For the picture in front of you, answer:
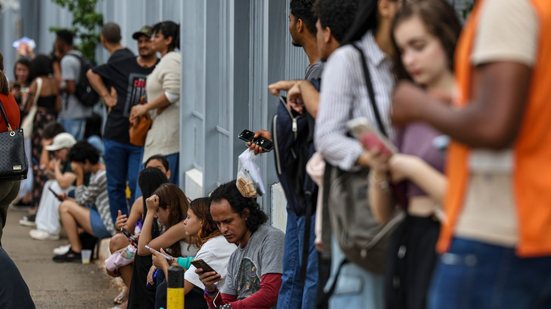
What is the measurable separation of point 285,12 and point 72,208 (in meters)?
4.95

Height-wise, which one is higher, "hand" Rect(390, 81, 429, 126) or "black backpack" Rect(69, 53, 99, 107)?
"hand" Rect(390, 81, 429, 126)

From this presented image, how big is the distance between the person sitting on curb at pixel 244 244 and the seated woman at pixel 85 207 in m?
5.10

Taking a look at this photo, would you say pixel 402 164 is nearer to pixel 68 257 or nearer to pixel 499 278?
pixel 499 278

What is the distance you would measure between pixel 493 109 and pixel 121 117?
30.7ft

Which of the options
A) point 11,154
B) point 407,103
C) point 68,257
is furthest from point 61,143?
point 407,103

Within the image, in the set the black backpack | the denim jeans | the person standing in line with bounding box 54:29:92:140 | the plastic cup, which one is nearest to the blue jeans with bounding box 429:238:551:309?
the denim jeans

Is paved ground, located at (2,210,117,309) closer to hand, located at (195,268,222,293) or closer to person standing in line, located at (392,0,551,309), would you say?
hand, located at (195,268,222,293)

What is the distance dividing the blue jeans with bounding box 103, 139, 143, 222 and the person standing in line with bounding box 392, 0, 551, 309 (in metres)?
9.02

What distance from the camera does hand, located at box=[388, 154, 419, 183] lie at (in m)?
4.00

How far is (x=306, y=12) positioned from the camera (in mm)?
6594

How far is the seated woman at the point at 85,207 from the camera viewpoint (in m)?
12.7

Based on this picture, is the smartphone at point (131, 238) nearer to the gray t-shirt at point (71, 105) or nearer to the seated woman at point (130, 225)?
the seated woman at point (130, 225)

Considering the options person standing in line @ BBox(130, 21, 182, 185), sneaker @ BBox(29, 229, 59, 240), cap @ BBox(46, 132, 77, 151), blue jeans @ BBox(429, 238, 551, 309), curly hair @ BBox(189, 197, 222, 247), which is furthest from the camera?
sneaker @ BBox(29, 229, 59, 240)

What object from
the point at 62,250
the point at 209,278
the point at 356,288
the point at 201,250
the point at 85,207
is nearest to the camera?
the point at 356,288
